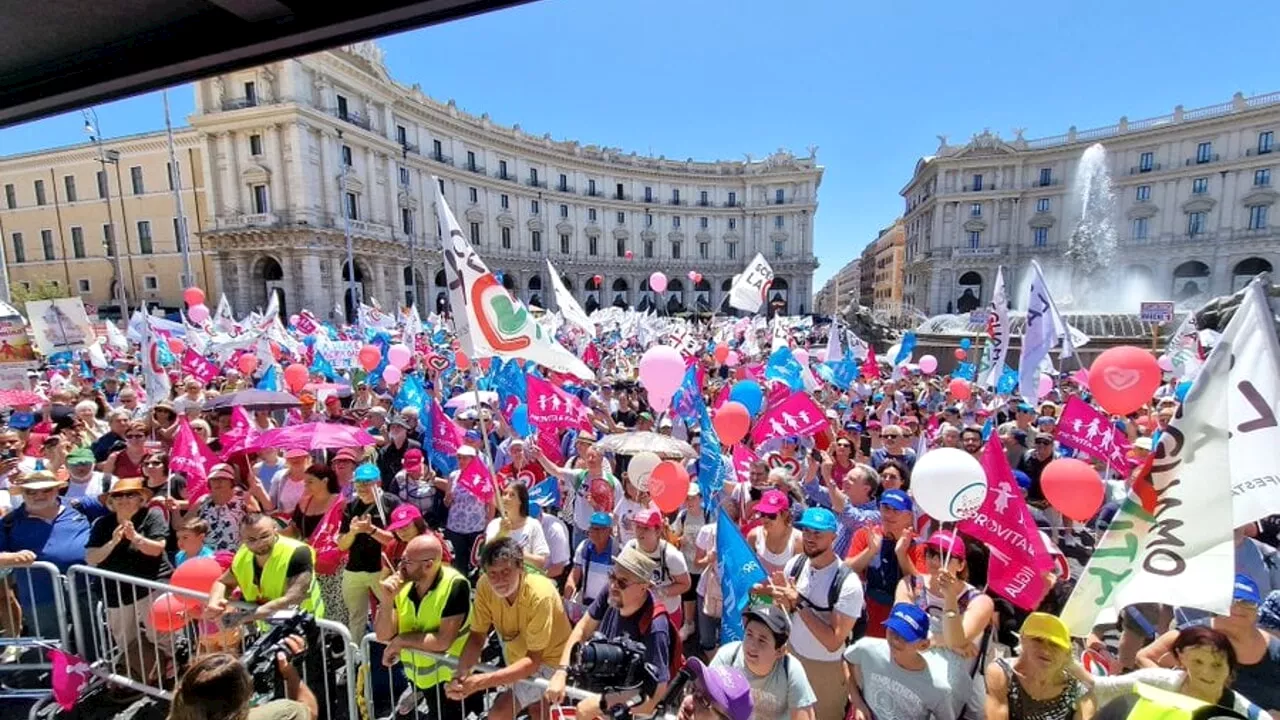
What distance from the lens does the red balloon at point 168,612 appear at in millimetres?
3809

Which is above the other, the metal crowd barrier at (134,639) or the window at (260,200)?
the window at (260,200)

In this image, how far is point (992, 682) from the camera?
269 cm

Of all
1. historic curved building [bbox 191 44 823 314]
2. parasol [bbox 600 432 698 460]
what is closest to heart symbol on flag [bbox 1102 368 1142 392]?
parasol [bbox 600 432 698 460]

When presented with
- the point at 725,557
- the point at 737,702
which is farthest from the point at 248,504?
the point at 737,702

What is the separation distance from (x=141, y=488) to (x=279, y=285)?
1555 inches

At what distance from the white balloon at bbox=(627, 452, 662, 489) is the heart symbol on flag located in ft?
11.6

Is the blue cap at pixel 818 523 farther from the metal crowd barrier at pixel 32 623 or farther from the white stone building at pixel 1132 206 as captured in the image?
the white stone building at pixel 1132 206

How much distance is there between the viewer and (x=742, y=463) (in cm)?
559

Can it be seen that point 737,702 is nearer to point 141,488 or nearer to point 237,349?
point 141,488

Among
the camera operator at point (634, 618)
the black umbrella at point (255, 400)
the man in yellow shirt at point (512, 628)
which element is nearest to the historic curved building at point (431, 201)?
the black umbrella at point (255, 400)

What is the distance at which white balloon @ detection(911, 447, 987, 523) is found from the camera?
3.40m

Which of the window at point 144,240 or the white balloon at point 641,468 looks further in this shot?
the window at point 144,240

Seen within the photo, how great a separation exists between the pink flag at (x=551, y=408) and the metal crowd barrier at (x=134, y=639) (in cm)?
307

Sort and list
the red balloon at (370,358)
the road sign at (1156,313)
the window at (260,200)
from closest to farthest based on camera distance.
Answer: the red balloon at (370,358)
the road sign at (1156,313)
the window at (260,200)
